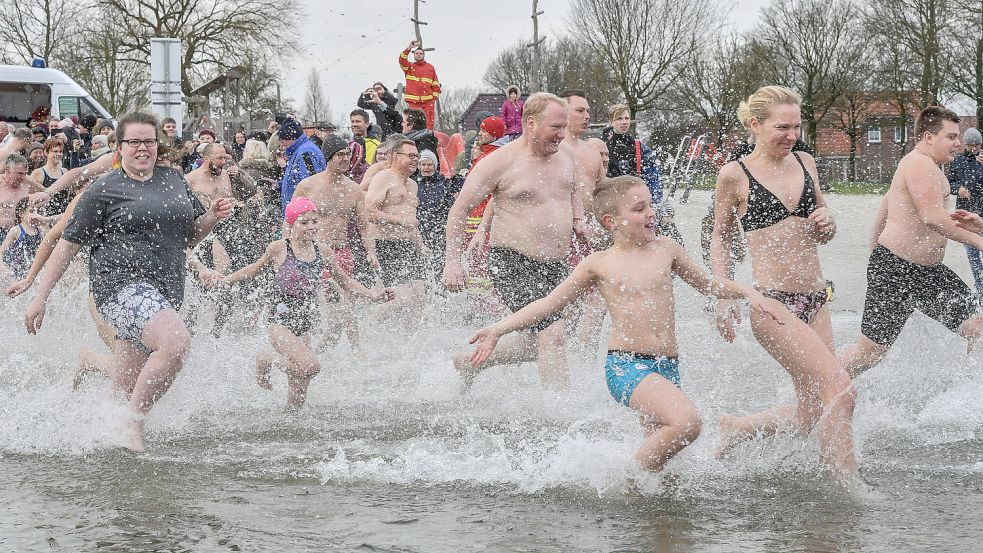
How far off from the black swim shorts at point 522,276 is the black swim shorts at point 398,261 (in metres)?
2.80

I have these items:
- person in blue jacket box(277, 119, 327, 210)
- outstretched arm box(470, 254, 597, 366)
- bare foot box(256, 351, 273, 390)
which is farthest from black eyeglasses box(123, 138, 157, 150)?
person in blue jacket box(277, 119, 327, 210)

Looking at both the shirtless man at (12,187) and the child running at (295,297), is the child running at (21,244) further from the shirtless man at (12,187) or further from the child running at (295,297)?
the child running at (295,297)

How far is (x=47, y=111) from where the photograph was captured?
21781 millimetres

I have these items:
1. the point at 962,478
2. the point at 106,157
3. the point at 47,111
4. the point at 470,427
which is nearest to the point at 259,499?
the point at 470,427

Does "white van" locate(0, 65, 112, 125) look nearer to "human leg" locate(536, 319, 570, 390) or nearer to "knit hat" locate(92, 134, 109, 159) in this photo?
"knit hat" locate(92, 134, 109, 159)

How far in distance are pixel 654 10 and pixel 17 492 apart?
4589 cm

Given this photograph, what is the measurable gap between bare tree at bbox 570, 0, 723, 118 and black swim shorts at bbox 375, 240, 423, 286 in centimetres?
3791

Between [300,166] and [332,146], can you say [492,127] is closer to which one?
[300,166]

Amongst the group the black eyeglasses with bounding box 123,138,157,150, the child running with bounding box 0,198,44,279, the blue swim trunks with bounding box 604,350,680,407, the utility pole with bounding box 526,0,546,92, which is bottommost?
the blue swim trunks with bounding box 604,350,680,407

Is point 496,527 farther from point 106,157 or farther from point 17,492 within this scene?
point 106,157

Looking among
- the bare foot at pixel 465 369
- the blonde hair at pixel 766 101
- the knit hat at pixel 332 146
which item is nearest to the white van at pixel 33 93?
the knit hat at pixel 332 146

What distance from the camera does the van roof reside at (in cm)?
2222

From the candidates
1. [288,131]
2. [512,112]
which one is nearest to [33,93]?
[512,112]

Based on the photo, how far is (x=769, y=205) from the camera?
17.6 ft
